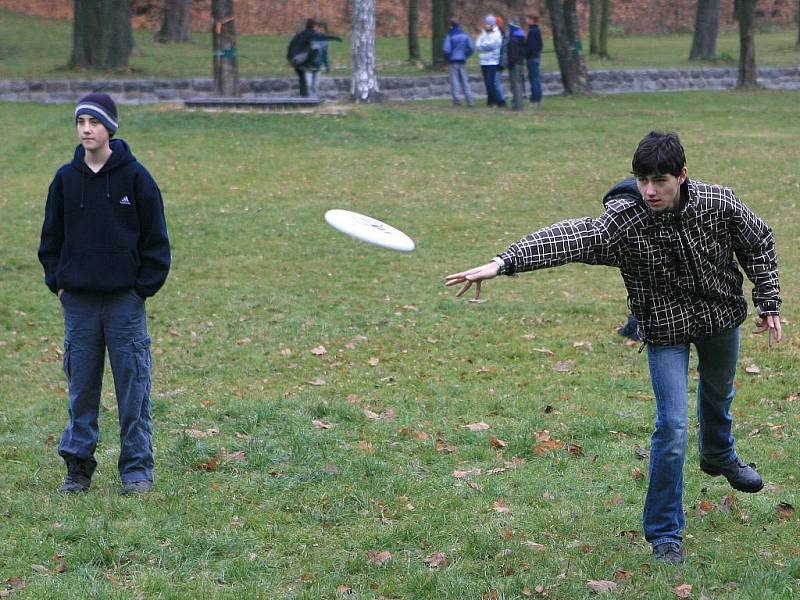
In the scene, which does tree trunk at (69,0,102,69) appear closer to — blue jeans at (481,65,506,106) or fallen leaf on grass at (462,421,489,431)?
blue jeans at (481,65,506,106)

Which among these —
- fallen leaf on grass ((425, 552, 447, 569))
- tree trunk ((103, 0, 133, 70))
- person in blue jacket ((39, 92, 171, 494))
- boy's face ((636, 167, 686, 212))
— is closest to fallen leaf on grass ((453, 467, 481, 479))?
fallen leaf on grass ((425, 552, 447, 569))

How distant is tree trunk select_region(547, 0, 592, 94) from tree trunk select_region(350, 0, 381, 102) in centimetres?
516

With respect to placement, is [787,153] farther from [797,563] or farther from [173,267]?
[797,563]

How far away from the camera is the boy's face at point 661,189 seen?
4785 mm

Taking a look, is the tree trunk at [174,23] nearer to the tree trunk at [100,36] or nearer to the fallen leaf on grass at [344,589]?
the tree trunk at [100,36]

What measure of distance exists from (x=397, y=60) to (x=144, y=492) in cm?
3388

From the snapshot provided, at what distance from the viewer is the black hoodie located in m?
5.94

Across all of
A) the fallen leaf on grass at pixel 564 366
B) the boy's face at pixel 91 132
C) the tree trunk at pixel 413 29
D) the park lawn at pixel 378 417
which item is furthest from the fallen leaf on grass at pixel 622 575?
the tree trunk at pixel 413 29

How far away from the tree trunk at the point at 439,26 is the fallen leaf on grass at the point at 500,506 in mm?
29316

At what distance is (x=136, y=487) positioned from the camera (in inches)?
248

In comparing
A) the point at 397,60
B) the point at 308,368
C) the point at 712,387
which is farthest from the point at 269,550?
the point at 397,60

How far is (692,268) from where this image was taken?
16.3 ft

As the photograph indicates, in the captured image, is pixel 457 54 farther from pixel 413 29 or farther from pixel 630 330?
pixel 630 330

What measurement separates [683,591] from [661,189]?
1709 millimetres
